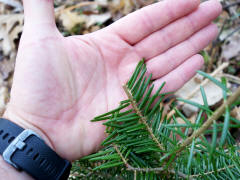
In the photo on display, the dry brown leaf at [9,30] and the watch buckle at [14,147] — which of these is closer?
the watch buckle at [14,147]

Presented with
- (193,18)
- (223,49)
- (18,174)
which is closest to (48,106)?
(18,174)

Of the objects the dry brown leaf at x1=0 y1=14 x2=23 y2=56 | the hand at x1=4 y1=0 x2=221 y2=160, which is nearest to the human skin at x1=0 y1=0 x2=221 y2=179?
the hand at x1=4 y1=0 x2=221 y2=160

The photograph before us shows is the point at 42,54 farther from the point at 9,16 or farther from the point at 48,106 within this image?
the point at 9,16

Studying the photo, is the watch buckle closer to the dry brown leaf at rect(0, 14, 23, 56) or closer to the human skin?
the human skin

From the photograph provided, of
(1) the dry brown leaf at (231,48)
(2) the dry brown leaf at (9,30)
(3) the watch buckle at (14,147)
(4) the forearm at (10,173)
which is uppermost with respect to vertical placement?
(2) the dry brown leaf at (9,30)

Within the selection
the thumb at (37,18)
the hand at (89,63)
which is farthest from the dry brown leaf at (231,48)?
the thumb at (37,18)

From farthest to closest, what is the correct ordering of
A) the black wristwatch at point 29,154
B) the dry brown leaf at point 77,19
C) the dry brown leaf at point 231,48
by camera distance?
the dry brown leaf at point 77,19 → the dry brown leaf at point 231,48 → the black wristwatch at point 29,154

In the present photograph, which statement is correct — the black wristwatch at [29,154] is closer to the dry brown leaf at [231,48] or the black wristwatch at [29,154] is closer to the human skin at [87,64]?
the human skin at [87,64]
